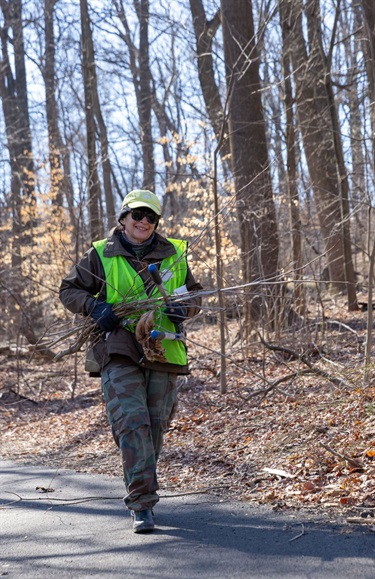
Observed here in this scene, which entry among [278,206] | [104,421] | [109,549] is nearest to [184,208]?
[278,206]

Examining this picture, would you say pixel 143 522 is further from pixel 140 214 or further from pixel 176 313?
pixel 140 214

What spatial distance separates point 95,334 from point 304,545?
2.13 metres

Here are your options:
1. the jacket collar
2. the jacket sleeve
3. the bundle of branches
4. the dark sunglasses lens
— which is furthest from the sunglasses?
the bundle of branches

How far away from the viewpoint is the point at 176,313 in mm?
5562

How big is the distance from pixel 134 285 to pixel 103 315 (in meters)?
0.31

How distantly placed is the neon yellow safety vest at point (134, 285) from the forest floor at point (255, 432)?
0.90 m

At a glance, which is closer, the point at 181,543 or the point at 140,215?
the point at 181,543

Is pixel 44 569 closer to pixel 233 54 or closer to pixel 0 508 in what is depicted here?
pixel 0 508

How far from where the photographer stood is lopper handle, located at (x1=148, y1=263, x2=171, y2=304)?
526 cm

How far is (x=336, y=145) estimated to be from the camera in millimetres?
14555

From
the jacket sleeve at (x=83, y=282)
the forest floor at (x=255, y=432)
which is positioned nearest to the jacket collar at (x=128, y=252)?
the jacket sleeve at (x=83, y=282)

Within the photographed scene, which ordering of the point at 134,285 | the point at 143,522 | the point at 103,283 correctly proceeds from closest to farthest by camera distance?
1. the point at 143,522
2. the point at 134,285
3. the point at 103,283

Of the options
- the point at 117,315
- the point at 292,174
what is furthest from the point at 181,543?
the point at 292,174

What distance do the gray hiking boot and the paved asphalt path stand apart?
5 cm
